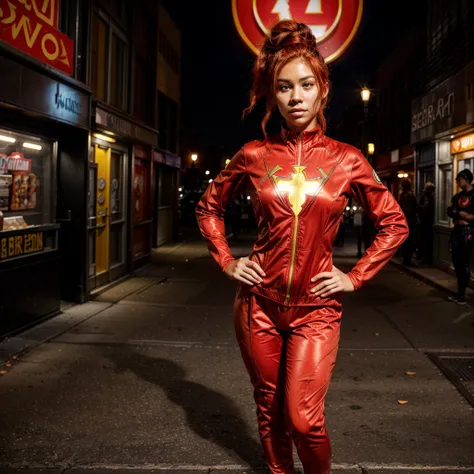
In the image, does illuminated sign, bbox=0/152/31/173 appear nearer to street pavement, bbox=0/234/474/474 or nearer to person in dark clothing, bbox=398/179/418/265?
street pavement, bbox=0/234/474/474

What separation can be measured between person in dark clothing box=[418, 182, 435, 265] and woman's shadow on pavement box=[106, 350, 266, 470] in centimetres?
1069

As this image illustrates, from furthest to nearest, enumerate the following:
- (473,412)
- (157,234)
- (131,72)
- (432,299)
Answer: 1. (157,234)
2. (131,72)
3. (432,299)
4. (473,412)

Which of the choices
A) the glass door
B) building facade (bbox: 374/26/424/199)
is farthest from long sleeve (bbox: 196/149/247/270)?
building facade (bbox: 374/26/424/199)

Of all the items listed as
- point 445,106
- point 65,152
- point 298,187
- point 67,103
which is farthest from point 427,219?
point 298,187

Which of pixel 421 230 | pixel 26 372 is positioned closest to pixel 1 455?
pixel 26 372

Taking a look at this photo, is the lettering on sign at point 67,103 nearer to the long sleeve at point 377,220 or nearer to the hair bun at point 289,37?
the hair bun at point 289,37

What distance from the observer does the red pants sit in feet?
9.43

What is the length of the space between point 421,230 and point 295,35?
1356 centimetres

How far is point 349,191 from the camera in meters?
3.04

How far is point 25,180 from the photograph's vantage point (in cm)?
811

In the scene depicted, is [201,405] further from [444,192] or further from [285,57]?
[444,192]

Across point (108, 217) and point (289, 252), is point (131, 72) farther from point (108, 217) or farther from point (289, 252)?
point (289, 252)

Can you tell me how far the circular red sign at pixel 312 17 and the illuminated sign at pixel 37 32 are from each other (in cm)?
256

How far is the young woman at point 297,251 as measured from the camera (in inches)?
114
